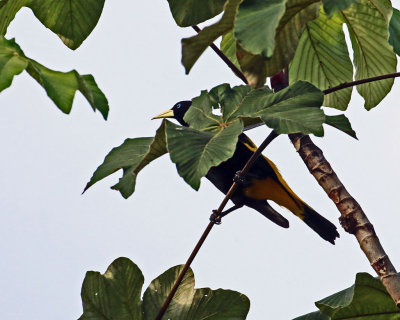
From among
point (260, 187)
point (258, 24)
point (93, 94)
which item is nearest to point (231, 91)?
point (258, 24)

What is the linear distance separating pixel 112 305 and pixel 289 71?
3.54ft

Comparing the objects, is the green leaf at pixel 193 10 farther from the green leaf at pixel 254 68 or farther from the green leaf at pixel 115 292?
the green leaf at pixel 115 292

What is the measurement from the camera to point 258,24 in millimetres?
1471

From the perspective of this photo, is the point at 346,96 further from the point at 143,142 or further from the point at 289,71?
the point at 143,142

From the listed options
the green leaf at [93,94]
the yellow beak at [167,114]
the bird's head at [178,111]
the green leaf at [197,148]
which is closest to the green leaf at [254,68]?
the green leaf at [197,148]

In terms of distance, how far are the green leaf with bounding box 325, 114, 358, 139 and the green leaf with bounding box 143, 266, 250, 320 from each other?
0.74 meters

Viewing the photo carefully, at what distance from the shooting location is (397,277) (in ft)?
6.84

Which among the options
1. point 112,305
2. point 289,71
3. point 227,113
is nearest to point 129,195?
point 227,113

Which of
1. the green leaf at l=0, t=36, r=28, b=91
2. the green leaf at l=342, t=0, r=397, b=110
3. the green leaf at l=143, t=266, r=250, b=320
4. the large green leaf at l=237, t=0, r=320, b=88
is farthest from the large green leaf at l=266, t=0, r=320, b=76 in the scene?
the green leaf at l=143, t=266, r=250, b=320

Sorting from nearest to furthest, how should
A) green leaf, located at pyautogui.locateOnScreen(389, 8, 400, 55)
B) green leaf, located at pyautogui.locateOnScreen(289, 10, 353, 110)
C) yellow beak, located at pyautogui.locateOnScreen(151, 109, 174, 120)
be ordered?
green leaf, located at pyautogui.locateOnScreen(389, 8, 400, 55) → green leaf, located at pyautogui.locateOnScreen(289, 10, 353, 110) → yellow beak, located at pyautogui.locateOnScreen(151, 109, 174, 120)

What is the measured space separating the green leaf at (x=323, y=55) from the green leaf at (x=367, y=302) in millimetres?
760

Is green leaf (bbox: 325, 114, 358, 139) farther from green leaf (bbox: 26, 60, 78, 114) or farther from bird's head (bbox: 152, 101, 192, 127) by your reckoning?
bird's head (bbox: 152, 101, 192, 127)

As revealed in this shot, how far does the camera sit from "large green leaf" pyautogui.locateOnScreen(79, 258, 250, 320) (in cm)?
235

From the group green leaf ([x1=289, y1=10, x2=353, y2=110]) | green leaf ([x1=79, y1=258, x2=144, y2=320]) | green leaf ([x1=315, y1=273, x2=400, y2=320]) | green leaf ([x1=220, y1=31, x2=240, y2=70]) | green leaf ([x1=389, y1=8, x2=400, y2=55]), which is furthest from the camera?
green leaf ([x1=220, y1=31, x2=240, y2=70])
